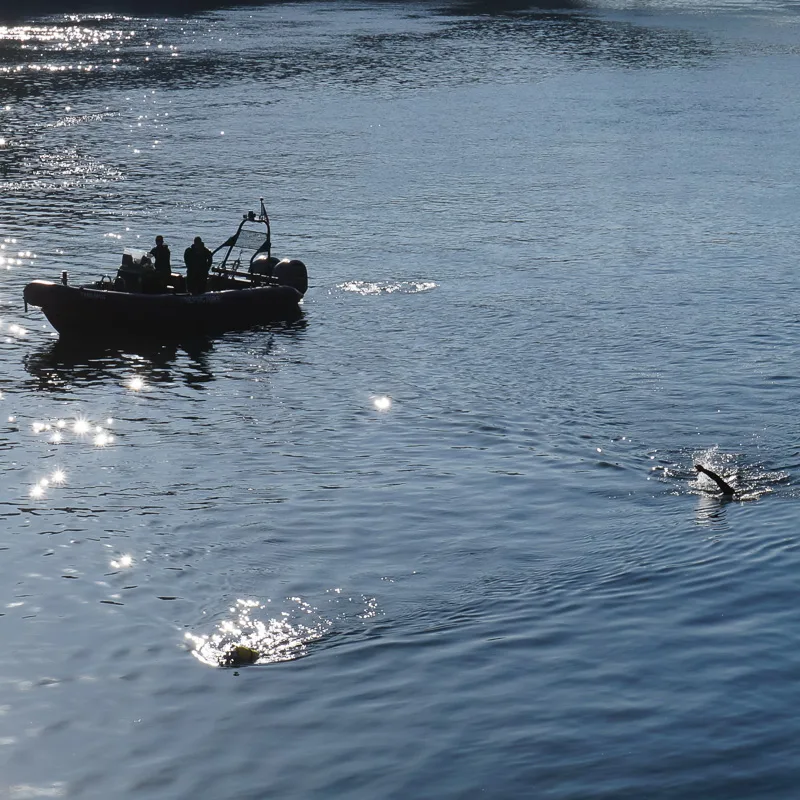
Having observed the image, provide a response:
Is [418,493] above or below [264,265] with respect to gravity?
below

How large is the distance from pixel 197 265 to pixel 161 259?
93 cm

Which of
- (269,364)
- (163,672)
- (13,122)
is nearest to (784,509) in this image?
(163,672)

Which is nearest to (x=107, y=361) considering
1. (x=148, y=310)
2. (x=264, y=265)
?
(x=148, y=310)

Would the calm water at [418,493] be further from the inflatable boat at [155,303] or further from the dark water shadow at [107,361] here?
the inflatable boat at [155,303]

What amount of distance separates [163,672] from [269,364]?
15.5m

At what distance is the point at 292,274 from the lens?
117 ft

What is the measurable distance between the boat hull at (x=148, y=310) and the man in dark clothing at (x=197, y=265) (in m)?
0.44

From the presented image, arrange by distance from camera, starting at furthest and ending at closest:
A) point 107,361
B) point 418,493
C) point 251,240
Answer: point 251,240 → point 107,361 → point 418,493

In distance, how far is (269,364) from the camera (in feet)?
103

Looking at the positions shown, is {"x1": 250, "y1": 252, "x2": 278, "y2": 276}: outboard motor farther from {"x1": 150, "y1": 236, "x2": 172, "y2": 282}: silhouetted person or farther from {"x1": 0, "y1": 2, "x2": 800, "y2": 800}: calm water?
{"x1": 150, "y1": 236, "x2": 172, "y2": 282}: silhouetted person

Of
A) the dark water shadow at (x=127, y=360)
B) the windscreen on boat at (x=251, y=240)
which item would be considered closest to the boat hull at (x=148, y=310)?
the dark water shadow at (x=127, y=360)

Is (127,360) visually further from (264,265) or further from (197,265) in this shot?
(264,265)

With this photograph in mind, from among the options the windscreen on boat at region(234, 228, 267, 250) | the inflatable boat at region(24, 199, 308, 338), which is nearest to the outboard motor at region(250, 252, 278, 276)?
the windscreen on boat at region(234, 228, 267, 250)

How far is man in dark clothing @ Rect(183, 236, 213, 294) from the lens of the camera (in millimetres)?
32750
